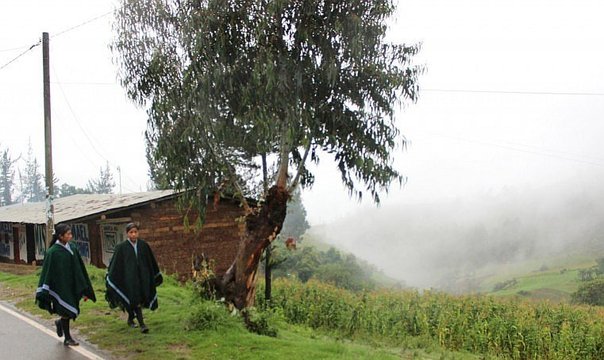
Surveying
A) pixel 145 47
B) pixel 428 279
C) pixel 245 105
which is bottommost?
pixel 428 279

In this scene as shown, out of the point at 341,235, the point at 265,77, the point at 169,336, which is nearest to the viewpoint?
the point at 169,336

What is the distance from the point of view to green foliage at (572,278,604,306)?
3666 centimetres

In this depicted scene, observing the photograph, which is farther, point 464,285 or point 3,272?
point 464,285

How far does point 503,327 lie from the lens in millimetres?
11461

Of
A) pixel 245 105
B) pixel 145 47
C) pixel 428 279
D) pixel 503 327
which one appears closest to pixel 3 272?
pixel 145 47

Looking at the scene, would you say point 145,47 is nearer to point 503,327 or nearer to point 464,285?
point 503,327

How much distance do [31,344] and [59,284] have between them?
3.65 feet

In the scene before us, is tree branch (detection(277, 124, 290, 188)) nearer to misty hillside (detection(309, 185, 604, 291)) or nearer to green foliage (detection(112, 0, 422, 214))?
green foliage (detection(112, 0, 422, 214))

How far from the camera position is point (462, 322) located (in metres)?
11.8

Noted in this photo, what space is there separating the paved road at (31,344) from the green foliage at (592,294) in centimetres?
→ 3779

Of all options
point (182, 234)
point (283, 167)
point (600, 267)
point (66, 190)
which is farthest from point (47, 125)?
point (66, 190)

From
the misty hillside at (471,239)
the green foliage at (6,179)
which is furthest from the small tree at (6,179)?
the misty hillside at (471,239)

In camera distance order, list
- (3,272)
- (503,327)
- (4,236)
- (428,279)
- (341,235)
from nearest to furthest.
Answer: (503,327) → (3,272) → (4,236) → (428,279) → (341,235)

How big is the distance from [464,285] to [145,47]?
77575mm
